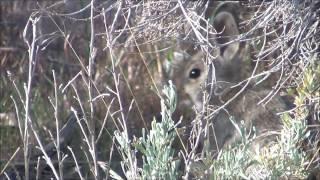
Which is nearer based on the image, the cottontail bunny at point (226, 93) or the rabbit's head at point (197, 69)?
the cottontail bunny at point (226, 93)

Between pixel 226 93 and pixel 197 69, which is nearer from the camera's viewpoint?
pixel 226 93

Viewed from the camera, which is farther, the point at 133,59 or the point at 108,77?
the point at 133,59

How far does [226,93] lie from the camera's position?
22.9 ft

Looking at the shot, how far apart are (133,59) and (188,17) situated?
3548 mm

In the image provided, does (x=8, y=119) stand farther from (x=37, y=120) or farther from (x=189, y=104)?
(x=189, y=104)

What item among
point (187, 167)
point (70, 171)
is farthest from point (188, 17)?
point (70, 171)

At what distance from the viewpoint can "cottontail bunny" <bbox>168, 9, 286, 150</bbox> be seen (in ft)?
20.9

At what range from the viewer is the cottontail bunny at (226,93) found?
6.36 meters

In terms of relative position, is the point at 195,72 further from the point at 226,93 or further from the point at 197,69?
the point at 226,93

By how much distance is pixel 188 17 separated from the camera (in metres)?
4.52

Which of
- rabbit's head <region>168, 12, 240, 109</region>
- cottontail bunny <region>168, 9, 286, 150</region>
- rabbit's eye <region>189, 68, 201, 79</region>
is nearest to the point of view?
cottontail bunny <region>168, 9, 286, 150</region>

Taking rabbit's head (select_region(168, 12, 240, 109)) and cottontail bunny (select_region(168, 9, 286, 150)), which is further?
rabbit's head (select_region(168, 12, 240, 109))

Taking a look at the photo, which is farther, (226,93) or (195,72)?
(195,72)

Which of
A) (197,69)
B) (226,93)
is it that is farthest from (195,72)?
(226,93)
